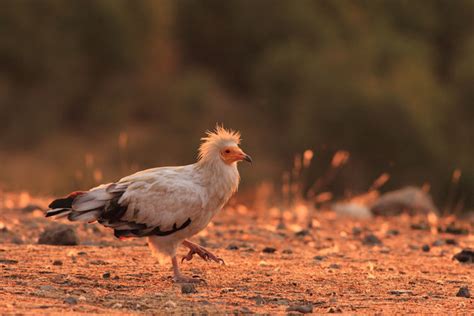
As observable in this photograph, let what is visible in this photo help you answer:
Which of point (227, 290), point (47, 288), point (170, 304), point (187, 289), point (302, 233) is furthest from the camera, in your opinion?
point (302, 233)

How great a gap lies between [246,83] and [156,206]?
3257 cm

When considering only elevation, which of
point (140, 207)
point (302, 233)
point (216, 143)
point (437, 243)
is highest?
point (302, 233)

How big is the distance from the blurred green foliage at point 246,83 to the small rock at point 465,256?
16.2m

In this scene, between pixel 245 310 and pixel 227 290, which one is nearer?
pixel 245 310

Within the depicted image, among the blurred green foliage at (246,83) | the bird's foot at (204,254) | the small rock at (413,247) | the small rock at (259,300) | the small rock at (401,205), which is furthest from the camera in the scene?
the blurred green foliage at (246,83)

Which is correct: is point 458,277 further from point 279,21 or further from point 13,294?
point 279,21

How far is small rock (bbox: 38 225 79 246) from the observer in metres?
9.80

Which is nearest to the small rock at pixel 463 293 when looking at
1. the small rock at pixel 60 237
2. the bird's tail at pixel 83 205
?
the bird's tail at pixel 83 205

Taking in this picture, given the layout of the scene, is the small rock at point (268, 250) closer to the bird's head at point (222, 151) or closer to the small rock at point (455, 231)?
the bird's head at point (222, 151)

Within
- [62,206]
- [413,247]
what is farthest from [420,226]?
[62,206]

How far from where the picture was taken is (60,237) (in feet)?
32.1

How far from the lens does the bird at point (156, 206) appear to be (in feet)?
26.3

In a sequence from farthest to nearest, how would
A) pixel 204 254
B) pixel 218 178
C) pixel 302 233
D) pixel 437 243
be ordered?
pixel 302 233, pixel 437 243, pixel 204 254, pixel 218 178

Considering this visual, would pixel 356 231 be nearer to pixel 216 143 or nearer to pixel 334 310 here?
pixel 216 143
